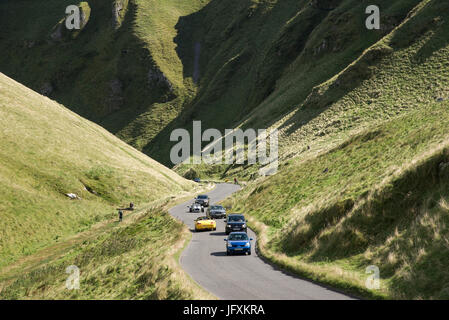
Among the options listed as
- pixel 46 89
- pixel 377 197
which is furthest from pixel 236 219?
pixel 46 89

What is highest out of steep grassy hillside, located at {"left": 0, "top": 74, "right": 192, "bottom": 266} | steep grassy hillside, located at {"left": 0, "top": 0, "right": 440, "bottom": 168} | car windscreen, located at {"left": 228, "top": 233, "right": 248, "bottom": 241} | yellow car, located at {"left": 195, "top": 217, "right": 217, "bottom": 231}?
steep grassy hillside, located at {"left": 0, "top": 0, "right": 440, "bottom": 168}

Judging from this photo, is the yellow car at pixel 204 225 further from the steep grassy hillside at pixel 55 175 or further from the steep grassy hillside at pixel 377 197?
the steep grassy hillside at pixel 55 175

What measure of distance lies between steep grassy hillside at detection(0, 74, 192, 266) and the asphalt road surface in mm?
21747

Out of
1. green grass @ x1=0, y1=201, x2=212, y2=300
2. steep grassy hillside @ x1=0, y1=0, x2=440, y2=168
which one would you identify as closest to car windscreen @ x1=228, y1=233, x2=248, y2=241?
green grass @ x1=0, y1=201, x2=212, y2=300

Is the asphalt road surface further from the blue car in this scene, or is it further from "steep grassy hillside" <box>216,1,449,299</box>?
"steep grassy hillside" <box>216,1,449,299</box>

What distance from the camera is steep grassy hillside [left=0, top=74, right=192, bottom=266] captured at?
4197cm

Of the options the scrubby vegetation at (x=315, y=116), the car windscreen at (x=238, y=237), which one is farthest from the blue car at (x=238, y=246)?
the scrubby vegetation at (x=315, y=116)

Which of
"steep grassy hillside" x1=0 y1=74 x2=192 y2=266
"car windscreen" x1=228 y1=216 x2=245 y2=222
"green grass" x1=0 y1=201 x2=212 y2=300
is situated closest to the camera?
"green grass" x1=0 y1=201 x2=212 y2=300

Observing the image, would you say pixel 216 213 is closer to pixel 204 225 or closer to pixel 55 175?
pixel 204 225

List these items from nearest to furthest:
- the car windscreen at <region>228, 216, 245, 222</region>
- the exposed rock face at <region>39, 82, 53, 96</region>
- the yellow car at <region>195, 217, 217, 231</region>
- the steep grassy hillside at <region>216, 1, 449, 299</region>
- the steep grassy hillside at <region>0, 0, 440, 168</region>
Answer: the steep grassy hillside at <region>216, 1, 449, 299</region> < the car windscreen at <region>228, 216, 245, 222</region> < the yellow car at <region>195, 217, 217, 231</region> < the steep grassy hillside at <region>0, 0, 440, 168</region> < the exposed rock face at <region>39, 82, 53, 96</region>

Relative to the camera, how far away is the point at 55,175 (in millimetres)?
53969

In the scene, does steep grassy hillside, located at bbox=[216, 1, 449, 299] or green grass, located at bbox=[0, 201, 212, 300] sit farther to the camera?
green grass, located at bbox=[0, 201, 212, 300]

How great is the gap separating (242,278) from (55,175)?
142 feet
